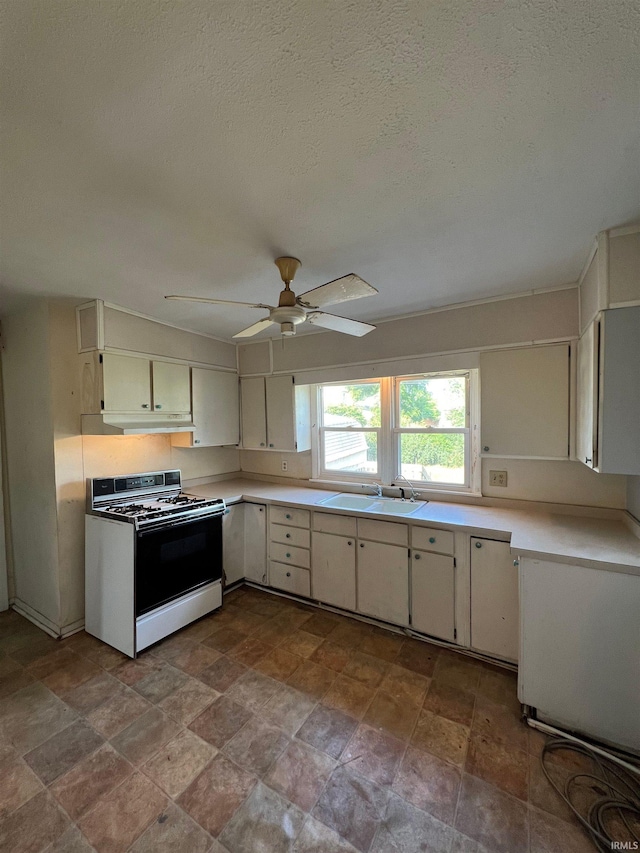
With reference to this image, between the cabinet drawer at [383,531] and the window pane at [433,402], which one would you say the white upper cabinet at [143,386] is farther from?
the window pane at [433,402]

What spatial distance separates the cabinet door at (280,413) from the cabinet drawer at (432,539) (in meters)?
1.43

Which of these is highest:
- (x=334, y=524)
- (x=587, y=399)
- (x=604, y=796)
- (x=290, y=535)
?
(x=587, y=399)

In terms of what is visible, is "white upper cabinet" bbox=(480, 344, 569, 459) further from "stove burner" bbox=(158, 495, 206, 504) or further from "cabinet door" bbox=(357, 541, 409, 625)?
"stove burner" bbox=(158, 495, 206, 504)

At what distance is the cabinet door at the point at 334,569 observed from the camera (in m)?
2.67

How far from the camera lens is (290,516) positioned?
2.96 metres

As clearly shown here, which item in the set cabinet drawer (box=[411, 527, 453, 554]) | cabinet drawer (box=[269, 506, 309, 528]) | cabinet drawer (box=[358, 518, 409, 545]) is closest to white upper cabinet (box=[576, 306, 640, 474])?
cabinet drawer (box=[411, 527, 453, 554])

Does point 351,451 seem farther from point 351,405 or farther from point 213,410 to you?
point 213,410

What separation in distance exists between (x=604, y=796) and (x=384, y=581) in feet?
4.50

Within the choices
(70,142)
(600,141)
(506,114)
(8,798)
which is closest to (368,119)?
(506,114)

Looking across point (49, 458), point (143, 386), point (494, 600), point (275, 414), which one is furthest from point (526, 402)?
point (49, 458)

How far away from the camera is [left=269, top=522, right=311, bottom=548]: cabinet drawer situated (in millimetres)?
2885

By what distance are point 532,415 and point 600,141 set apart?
1.56 m

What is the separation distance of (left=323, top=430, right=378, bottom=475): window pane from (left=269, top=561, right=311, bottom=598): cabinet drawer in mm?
1016

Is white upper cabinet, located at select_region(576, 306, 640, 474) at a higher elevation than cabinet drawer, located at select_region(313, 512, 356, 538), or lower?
higher
